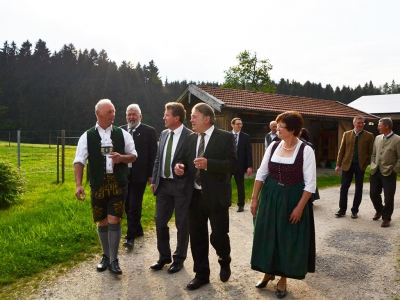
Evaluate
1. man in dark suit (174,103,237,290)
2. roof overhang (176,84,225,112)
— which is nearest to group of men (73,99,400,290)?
man in dark suit (174,103,237,290)

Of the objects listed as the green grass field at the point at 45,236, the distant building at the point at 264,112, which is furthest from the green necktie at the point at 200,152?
the distant building at the point at 264,112

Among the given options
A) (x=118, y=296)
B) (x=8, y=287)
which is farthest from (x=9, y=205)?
(x=118, y=296)

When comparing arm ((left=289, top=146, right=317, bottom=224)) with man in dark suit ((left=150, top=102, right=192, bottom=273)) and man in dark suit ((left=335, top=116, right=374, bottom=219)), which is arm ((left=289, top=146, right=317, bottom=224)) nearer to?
man in dark suit ((left=150, top=102, right=192, bottom=273))

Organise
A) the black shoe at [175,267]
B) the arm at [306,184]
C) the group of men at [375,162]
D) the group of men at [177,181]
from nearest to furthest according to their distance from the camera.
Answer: the arm at [306,184]
the group of men at [177,181]
the black shoe at [175,267]
the group of men at [375,162]

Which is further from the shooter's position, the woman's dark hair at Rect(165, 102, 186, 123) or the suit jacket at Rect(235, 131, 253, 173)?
the suit jacket at Rect(235, 131, 253, 173)

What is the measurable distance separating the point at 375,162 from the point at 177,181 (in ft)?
14.0

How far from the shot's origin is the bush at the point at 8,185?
25.5ft

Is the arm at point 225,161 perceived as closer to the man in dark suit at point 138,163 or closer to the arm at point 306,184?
the arm at point 306,184

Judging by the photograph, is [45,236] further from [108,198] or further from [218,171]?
[218,171]

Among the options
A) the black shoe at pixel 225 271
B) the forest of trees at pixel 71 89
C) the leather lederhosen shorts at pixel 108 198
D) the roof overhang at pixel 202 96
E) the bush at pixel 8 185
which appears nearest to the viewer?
the black shoe at pixel 225 271

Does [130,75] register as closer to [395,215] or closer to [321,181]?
[321,181]

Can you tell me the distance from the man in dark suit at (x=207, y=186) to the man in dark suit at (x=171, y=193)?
361 millimetres

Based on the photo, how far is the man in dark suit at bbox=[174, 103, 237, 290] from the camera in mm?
3645

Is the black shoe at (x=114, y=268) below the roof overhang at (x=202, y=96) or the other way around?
below
